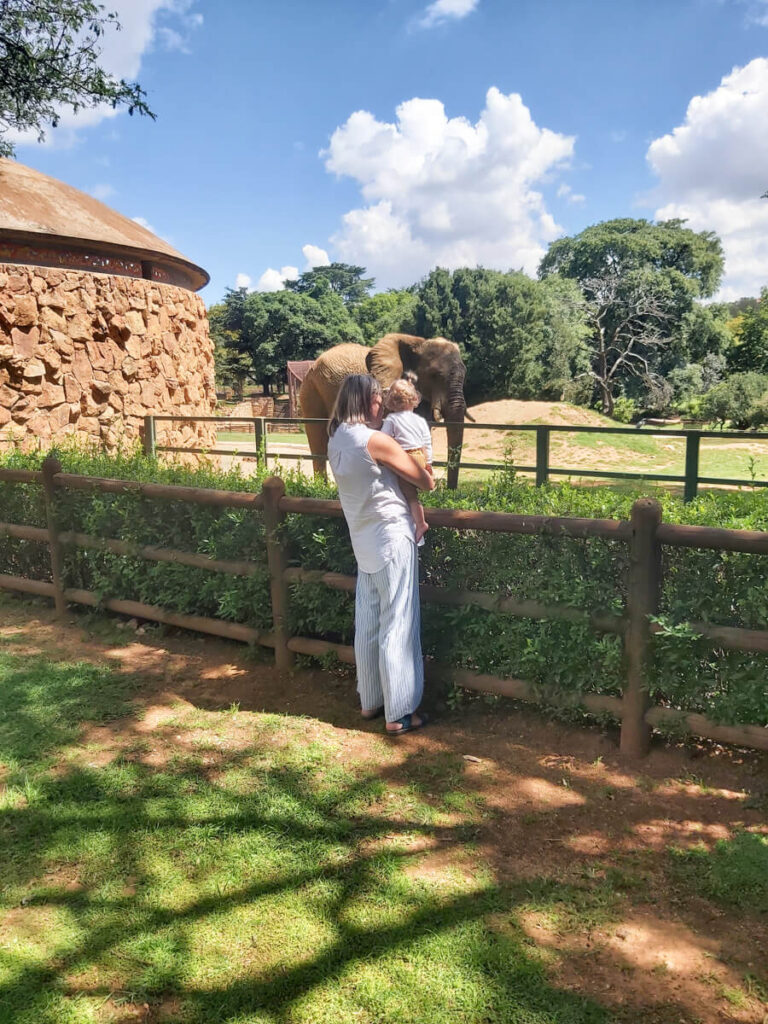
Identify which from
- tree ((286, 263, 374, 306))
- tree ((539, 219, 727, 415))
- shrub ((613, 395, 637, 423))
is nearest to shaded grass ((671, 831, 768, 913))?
shrub ((613, 395, 637, 423))

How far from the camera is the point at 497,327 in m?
34.0

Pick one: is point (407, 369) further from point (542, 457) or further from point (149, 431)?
point (149, 431)

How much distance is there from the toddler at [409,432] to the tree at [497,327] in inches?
1219

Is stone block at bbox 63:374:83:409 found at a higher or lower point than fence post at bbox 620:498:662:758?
higher

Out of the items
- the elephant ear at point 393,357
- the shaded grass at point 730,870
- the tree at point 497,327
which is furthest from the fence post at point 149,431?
the tree at point 497,327

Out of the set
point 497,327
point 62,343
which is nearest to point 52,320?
point 62,343

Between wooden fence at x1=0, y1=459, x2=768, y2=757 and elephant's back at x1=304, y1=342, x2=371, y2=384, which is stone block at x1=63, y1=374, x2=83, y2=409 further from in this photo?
wooden fence at x1=0, y1=459, x2=768, y2=757

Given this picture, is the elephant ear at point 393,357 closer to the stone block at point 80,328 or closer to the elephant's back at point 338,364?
the elephant's back at point 338,364

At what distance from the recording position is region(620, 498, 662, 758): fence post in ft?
11.3

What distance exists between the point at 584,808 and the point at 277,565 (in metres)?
2.26

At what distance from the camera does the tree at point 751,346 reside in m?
38.2

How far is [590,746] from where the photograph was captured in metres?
3.70

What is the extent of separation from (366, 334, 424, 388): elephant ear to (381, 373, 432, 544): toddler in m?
6.75

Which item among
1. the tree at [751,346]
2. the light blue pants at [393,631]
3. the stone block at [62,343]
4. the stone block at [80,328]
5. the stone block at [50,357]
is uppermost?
the tree at [751,346]
